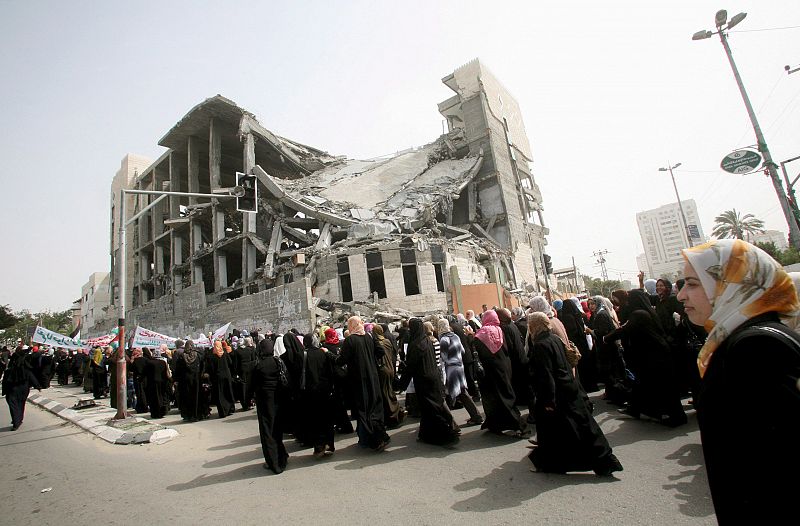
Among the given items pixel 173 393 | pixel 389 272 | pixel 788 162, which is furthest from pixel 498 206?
pixel 173 393

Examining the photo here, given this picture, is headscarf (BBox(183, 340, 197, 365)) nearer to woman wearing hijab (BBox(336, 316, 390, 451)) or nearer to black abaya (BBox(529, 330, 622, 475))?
woman wearing hijab (BBox(336, 316, 390, 451))

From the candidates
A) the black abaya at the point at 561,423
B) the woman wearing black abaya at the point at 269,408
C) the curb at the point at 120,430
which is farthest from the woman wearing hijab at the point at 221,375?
the black abaya at the point at 561,423

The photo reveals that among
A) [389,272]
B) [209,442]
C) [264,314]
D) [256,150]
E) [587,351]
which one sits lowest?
[209,442]

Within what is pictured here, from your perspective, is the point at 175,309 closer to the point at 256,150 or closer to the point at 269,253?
the point at 269,253

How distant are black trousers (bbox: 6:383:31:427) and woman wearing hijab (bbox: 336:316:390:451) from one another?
9227 mm

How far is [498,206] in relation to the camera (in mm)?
37281

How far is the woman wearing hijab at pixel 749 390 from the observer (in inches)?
43.4

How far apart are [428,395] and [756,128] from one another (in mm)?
13078

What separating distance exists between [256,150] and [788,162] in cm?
3800

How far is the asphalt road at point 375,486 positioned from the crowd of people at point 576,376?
284 millimetres

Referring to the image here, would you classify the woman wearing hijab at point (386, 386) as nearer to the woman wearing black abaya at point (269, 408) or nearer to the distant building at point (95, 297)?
the woman wearing black abaya at point (269, 408)

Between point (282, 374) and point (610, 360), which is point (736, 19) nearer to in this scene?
point (610, 360)

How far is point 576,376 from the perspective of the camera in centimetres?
554

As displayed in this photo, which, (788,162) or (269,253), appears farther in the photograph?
(269,253)
